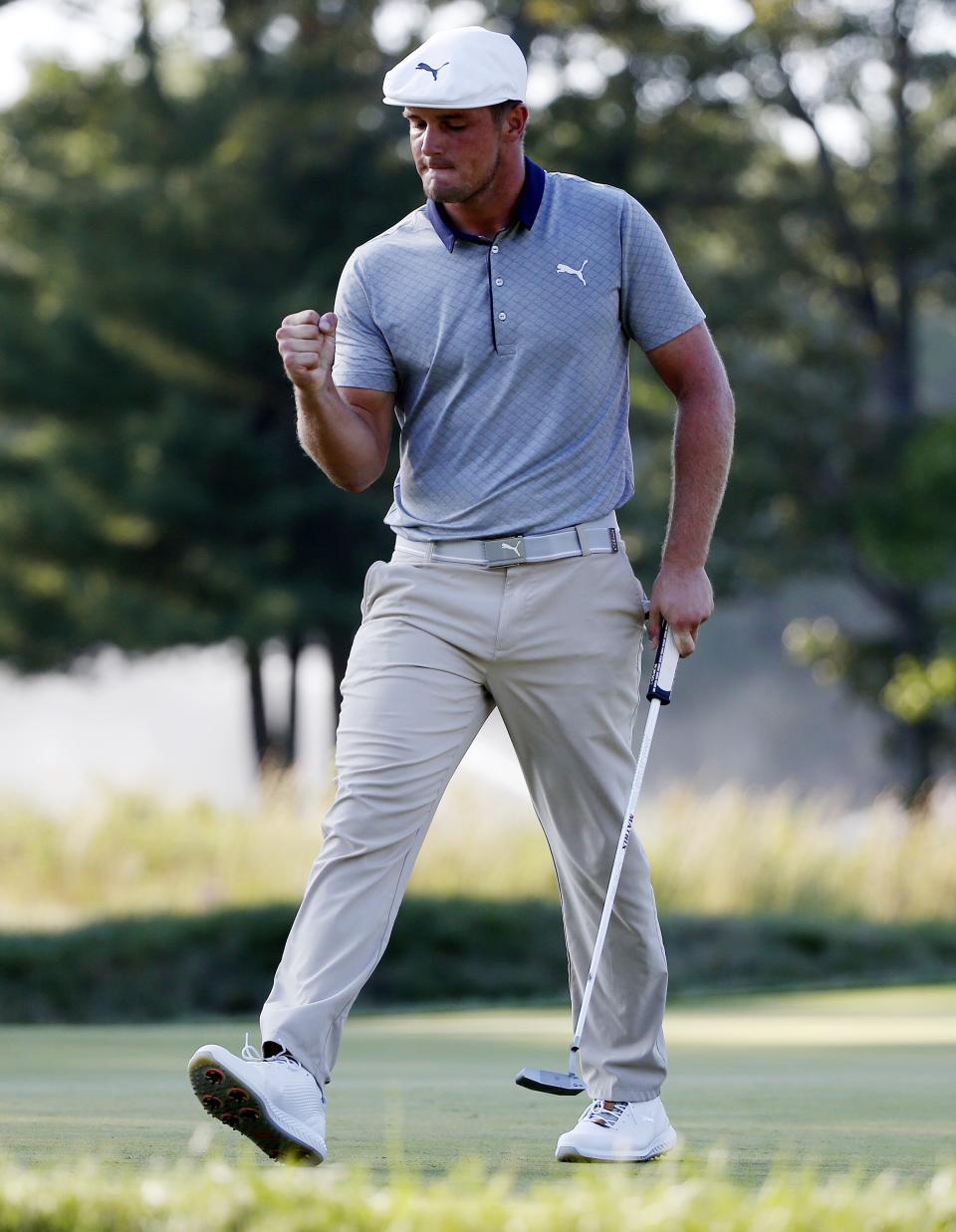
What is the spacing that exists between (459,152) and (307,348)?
52 centimetres

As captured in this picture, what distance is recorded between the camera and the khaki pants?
4281mm

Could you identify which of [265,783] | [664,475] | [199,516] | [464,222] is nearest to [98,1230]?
[464,222]

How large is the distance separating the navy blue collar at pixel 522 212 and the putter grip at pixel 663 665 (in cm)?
83

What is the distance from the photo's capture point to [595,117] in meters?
22.5

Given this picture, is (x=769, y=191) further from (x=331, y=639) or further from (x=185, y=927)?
(x=185, y=927)

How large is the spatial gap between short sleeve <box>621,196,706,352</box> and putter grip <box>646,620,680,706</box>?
0.57 meters

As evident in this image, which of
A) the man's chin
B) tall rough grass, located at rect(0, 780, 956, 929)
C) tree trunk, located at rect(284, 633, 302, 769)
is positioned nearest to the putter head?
the man's chin

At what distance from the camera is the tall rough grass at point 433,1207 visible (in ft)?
8.82

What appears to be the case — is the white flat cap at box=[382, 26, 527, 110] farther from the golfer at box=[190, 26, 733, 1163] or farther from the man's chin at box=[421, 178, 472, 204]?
the man's chin at box=[421, 178, 472, 204]

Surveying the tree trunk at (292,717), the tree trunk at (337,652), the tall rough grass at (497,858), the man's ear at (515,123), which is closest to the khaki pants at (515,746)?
the man's ear at (515,123)

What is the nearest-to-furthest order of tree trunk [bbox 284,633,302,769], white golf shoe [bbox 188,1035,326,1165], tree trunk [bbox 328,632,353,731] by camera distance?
white golf shoe [bbox 188,1035,326,1165] < tree trunk [bbox 328,632,353,731] < tree trunk [bbox 284,633,302,769]

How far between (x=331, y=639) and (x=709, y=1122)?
732 inches

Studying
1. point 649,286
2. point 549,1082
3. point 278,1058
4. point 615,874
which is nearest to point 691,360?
point 649,286

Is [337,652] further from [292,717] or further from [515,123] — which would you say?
[515,123]
